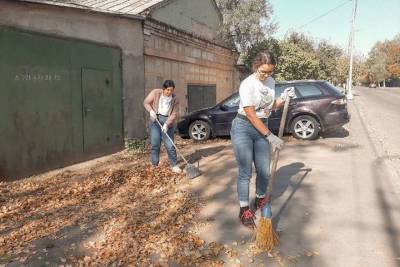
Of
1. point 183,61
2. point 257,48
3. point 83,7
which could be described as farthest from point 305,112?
point 257,48

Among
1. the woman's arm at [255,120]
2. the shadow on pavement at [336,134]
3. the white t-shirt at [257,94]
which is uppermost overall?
the white t-shirt at [257,94]

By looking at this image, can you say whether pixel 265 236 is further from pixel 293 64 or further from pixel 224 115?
pixel 293 64

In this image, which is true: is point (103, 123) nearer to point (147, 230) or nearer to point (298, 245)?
point (147, 230)

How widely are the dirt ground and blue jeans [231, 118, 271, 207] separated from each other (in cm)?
78

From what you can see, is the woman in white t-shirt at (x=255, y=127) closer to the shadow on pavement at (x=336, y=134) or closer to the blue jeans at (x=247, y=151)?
the blue jeans at (x=247, y=151)

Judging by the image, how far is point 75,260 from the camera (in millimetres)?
3756

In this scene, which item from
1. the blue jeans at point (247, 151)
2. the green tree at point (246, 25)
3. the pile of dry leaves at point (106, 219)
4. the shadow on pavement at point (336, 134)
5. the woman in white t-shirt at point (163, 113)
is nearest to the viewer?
the pile of dry leaves at point (106, 219)

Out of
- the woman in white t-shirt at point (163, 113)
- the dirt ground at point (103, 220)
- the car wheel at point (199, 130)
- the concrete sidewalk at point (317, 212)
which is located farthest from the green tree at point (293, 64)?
the dirt ground at point (103, 220)

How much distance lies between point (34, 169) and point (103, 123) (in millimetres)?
2199

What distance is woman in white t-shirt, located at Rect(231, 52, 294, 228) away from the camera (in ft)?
13.2

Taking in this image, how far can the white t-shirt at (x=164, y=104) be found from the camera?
6829 mm

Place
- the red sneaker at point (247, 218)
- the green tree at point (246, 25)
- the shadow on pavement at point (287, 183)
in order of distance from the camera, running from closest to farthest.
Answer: the red sneaker at point (247, 218) < the shadow on pavement at point (287, 183) < the green tree at point (246, 25)

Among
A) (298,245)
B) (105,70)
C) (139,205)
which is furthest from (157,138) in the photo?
(298,245)

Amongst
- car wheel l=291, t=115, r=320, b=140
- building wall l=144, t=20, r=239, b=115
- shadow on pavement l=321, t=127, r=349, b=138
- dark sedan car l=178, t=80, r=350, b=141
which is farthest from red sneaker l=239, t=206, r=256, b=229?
building wall l=144, t=20, r=239, b=115
